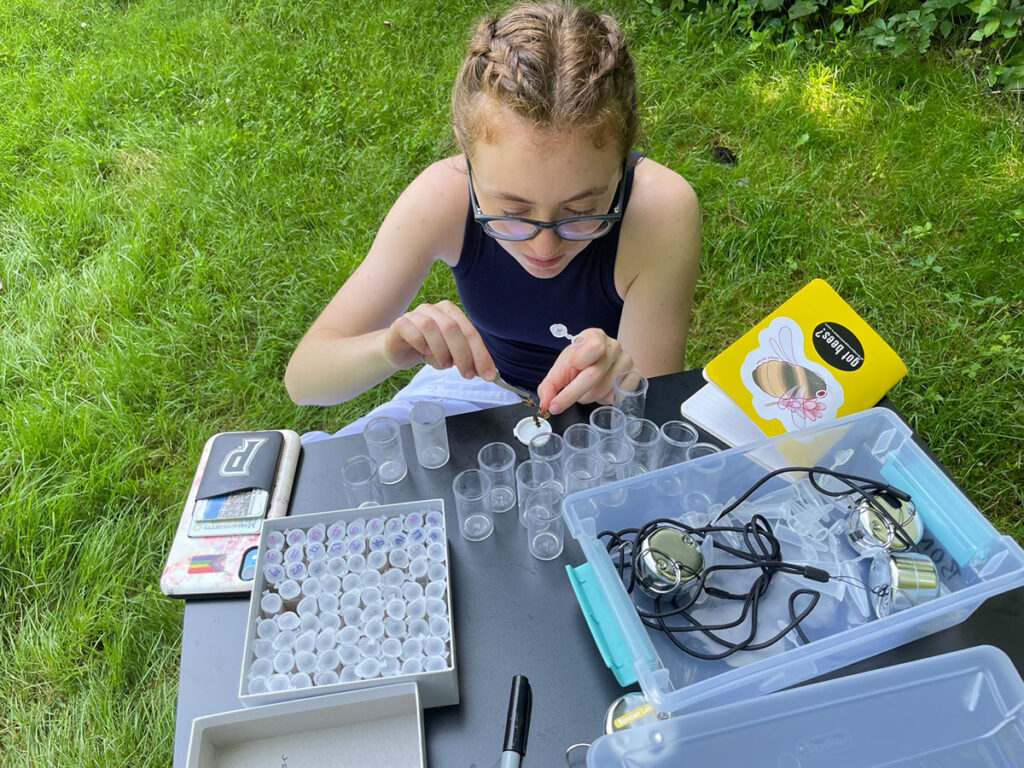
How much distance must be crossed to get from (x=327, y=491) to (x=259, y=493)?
0.34 feet

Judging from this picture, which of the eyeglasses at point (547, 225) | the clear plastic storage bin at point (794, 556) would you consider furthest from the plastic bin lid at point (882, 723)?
the eyeglasses at point (547, 225)

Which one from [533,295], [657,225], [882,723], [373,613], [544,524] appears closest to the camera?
[882,723]

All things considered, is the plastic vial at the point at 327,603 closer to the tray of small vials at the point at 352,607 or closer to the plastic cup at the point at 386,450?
the tray of small vials at the point at 352,607

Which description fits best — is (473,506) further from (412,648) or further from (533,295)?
(533,295)

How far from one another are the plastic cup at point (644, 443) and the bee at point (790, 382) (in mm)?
214

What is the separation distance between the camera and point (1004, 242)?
7.89 feet

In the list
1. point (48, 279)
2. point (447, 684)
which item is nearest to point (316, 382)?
point (447, 684)

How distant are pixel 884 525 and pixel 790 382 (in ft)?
0.99

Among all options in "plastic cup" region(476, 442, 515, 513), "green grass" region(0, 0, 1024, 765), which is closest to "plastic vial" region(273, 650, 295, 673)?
"plastic cup" region(476, 442, 515, 513)

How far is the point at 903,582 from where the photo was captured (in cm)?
84

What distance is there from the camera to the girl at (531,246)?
1.07 metres

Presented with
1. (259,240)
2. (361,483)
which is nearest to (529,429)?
(361,483)

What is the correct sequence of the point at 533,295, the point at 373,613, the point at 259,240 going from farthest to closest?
the point at 259,240, the point at 533,295, the point at 373,613

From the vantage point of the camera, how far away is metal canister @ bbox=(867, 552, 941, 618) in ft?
2.76
